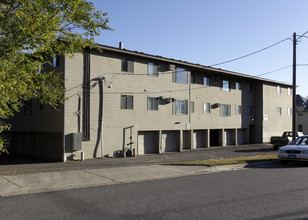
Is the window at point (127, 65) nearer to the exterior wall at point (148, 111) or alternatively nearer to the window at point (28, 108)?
the exterior wall at point (148, 111)

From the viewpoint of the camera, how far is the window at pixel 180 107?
83.4 ft

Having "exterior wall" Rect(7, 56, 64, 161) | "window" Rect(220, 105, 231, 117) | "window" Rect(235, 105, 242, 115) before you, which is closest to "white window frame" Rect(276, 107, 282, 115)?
"window" Rect(235, 105, 242, 115)

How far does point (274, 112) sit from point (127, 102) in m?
22.5

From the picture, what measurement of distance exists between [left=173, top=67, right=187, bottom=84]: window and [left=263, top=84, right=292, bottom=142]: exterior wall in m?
13.7

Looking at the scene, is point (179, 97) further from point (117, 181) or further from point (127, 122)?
point (117, 181)

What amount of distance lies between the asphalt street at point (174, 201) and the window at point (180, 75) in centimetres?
1602

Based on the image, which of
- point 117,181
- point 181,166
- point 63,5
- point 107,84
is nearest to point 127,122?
point 107,84

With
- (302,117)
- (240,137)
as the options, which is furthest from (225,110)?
(302,117)

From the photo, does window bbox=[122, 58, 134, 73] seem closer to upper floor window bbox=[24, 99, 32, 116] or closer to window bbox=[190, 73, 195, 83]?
window bbox=[190, 73, 195, 83]

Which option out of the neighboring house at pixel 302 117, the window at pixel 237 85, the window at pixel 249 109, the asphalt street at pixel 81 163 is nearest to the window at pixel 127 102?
the asphalt street at pixel 81 163

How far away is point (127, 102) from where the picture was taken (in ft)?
72.6

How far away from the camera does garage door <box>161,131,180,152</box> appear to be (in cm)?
2519

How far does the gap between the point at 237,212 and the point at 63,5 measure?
8326mm

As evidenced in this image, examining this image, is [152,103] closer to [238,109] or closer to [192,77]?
[192,77]
